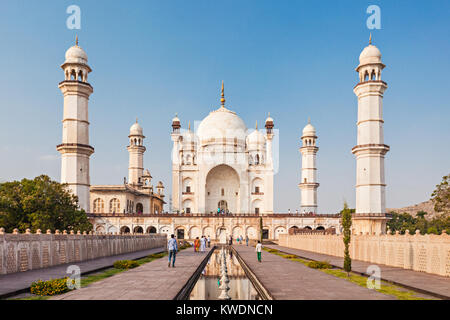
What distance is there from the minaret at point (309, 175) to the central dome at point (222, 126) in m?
9.27

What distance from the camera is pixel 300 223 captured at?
5362cm

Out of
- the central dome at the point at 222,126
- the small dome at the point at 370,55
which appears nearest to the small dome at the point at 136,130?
the central dome at the point at 222,126

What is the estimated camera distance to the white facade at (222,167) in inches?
2387

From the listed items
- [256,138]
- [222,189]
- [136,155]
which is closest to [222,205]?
[222,189]

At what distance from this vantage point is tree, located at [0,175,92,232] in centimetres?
3022

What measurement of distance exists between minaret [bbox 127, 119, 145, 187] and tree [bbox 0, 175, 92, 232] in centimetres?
2915

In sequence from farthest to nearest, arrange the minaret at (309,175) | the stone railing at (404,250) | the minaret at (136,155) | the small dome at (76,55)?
the minaret at (136,155), the minaret at (309,175), the small dome at (76,55), the stone railing at (404,250)

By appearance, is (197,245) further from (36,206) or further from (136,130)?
(136,130)

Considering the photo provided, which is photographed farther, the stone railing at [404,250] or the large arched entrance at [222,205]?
the large arched entrance at [222,205]

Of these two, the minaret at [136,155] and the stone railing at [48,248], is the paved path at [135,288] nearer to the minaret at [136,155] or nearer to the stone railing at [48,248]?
the stone railing at [48,248]

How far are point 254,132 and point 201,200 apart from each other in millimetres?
13105

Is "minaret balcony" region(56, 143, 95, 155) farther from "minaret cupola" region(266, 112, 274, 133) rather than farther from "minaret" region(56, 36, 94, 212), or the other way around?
"minaret cupola" region(266, 112, 274, 133)

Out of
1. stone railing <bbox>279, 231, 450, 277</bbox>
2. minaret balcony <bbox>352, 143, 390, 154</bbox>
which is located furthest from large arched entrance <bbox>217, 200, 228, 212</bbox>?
stone railing <bbox>279, 231, 450, 277</bbox>
